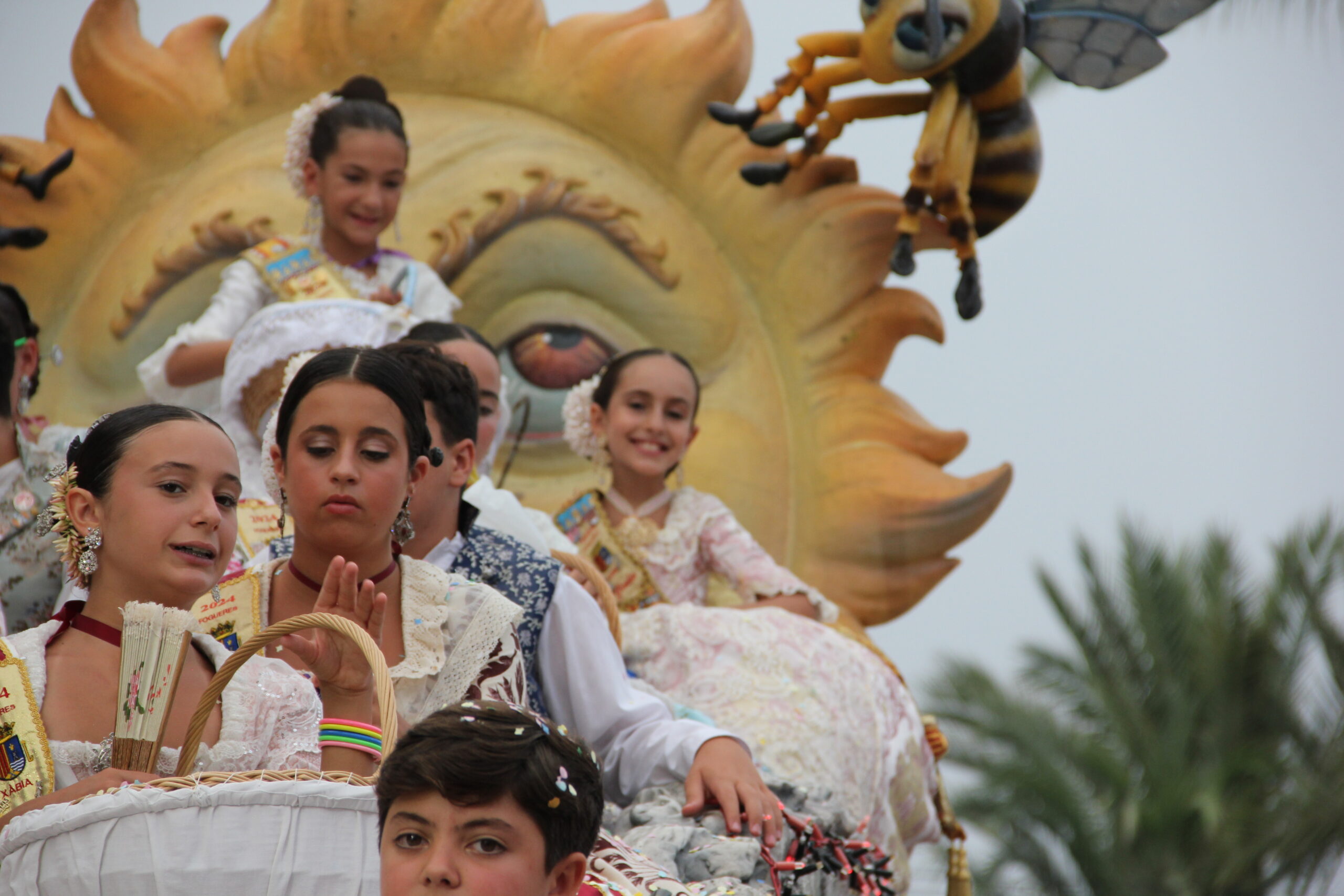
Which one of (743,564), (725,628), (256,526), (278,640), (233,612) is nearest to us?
(278,640)

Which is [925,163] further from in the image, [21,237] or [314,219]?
[21,237]

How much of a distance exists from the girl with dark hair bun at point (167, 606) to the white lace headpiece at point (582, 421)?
2195 mm

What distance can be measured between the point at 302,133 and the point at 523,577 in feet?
7.06

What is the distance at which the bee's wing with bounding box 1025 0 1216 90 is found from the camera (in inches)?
201

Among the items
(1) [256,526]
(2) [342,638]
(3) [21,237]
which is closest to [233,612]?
(2) [342,638]

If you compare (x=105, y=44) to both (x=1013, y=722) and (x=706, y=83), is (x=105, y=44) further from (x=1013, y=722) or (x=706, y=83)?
(x=1013, y=722)

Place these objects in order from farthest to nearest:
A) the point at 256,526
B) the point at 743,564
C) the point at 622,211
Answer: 1. the point at 622,211
2. the point at 743,564
3. the point at 256,526

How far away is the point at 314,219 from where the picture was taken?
4594 mm

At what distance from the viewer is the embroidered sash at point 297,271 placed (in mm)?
4402

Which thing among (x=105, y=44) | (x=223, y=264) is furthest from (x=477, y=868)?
(x=105, y=44)

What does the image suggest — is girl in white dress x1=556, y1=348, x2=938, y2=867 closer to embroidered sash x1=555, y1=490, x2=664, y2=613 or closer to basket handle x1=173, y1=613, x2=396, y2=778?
embroidered sash x1=555, y1=490, x2=664, y2=613

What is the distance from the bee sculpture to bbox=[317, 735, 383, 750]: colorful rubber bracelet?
3424mm

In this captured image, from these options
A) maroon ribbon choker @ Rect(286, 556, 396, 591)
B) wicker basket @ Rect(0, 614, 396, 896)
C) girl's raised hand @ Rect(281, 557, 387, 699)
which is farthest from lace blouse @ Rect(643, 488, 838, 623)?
wicker basket @ Rect(0, 614, 396, 896)

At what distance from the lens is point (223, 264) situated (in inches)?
209
